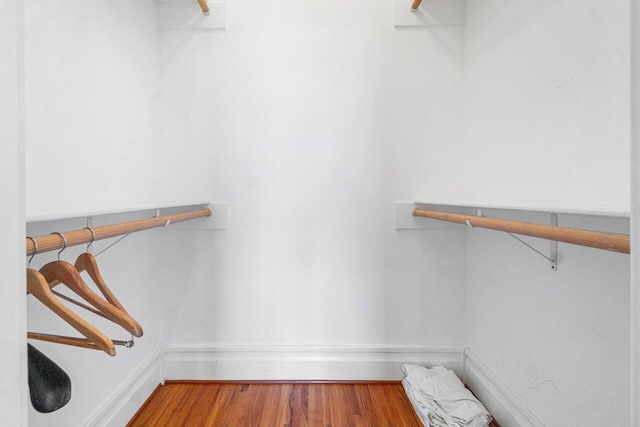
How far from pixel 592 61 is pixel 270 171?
4.29ft

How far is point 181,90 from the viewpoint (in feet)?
5.67

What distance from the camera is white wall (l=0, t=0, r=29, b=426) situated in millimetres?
307

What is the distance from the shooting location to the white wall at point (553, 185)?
35.4 inches

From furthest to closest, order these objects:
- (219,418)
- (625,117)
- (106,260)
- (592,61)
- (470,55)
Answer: (470,55) → (219,418) → (106,260) → (592,61) → (625,117)

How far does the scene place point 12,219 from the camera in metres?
0.32

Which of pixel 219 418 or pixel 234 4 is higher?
pixel 234 4

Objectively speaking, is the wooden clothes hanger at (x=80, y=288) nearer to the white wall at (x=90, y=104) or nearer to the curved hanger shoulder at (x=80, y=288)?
the curved hanger shoulder at (x=80, y=288)

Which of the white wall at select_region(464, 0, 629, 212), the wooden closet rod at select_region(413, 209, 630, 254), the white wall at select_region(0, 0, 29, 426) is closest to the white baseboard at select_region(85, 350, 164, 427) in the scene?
the white wall at select_region(0, 0, 29, 426)

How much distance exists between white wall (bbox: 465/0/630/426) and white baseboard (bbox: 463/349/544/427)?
0.03m

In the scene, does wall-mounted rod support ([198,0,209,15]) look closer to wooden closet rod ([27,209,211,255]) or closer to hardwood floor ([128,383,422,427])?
wooden closet rod ([27,209,211,255])

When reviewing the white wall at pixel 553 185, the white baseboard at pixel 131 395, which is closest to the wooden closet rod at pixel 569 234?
the white wall at pixel 553 185

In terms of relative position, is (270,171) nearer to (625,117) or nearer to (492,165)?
(492,165)

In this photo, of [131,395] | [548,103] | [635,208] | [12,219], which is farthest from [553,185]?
[131,395]

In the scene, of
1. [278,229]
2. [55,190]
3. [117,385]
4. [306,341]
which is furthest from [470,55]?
[117,385]
